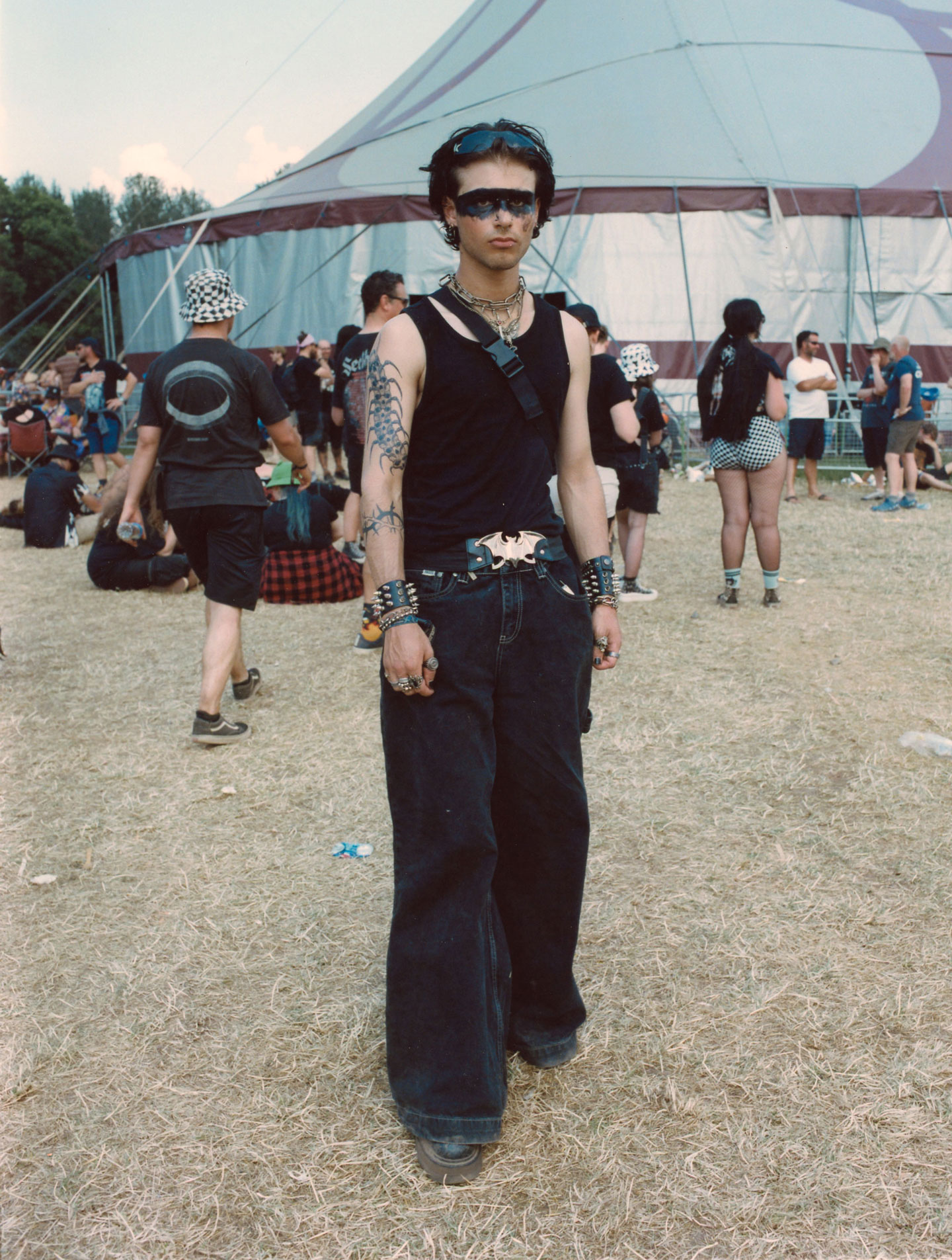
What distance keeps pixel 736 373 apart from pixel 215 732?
384 cm

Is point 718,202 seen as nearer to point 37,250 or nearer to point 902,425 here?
point 902,425

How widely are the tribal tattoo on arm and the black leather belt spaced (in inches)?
7.8

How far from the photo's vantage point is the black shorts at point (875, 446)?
11922 millimetres

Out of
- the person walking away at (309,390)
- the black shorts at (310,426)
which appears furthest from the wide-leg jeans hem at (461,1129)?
the black shorts at (310,426)

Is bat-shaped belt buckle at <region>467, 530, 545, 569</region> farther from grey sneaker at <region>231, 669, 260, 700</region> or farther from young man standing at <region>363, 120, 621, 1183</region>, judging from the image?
grey sneaker at <region>231, 669, 260, 700</region>

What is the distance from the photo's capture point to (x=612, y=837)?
3.83 m

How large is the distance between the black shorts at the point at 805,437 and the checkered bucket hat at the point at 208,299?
27.3 ft

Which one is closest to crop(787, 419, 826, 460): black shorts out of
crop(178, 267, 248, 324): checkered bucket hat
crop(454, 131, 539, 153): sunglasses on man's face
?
crop(178, 267, 248, 324): checkered bucket hat

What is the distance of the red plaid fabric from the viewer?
7723 millimetres

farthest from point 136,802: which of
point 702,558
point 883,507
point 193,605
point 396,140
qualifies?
point 396,140

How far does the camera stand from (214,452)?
4613 mm

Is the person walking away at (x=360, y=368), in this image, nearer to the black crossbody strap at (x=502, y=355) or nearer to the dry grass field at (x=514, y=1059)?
the dry grass field at (x=514, y=1059)

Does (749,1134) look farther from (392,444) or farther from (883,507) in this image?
(883,507)

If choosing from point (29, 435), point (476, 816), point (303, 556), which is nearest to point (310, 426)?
point (29, 435)
